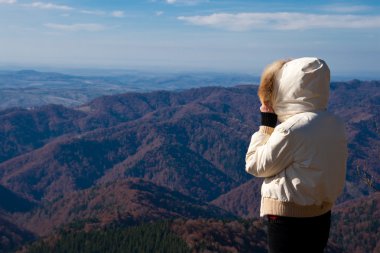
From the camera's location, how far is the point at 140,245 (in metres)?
67.6

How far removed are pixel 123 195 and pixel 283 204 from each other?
126641 mm

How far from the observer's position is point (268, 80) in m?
4.22

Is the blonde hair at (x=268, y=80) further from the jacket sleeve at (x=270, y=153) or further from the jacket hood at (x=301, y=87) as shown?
the jacket sleeve at (x=270, y=153)

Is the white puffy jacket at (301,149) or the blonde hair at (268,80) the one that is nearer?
the white puffy jacket at (301,149)

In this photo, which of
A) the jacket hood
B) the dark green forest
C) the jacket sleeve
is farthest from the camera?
the dark green forest

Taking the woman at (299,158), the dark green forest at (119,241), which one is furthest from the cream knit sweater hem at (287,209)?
the dark green forest at (119,241)

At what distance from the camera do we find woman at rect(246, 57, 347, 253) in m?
3.96

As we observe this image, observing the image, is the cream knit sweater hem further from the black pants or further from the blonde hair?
the blonde hair

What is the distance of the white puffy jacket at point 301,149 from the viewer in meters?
3.96

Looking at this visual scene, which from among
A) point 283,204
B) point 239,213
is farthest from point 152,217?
point 283,204

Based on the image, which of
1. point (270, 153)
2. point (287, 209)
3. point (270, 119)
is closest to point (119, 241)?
point (270, 119)

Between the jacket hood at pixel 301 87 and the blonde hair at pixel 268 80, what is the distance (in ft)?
0.12

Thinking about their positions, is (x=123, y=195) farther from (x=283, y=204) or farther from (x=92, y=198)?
(x=283, y=204)

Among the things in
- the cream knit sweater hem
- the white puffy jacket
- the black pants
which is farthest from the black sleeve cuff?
the black pants
